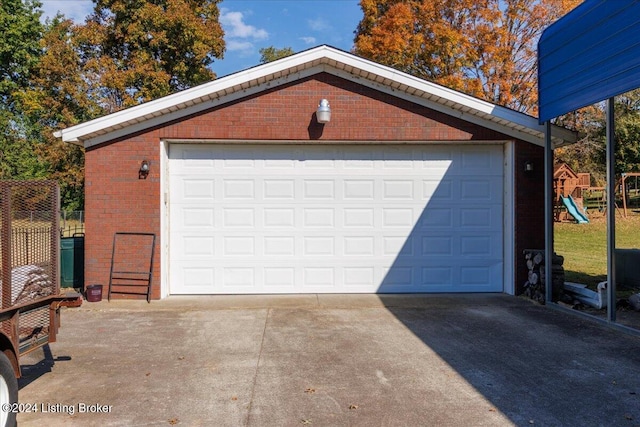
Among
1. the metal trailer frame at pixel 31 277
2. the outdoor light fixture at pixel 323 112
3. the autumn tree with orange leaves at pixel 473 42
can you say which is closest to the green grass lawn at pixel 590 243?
the autumn tree with orange leaves at pixel 473 42

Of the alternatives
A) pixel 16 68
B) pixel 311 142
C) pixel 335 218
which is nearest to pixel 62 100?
pixel 16 68

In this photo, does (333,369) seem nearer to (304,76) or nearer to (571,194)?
(304,76)

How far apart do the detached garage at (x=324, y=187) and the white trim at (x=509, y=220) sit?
0.03m

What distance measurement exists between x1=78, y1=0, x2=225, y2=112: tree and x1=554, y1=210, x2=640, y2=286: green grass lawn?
57.1 ft

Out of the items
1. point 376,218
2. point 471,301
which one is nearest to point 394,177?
point 376,218

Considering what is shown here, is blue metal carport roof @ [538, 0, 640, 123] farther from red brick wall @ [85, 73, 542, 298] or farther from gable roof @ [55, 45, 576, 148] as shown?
red brick wall @ [85, 73, 542, 298]

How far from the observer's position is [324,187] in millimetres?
9000

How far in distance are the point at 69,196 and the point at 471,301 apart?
23299mm

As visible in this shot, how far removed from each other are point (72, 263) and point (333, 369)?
6.33 m

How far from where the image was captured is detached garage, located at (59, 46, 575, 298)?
8.55 metres

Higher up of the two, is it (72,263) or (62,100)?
(62,100)

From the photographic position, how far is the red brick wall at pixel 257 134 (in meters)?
Answer: 8.55

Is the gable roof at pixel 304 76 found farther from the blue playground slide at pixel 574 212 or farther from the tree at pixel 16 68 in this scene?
the tree at pixel 16 68

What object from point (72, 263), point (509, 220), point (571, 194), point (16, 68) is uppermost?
point (16, 68)
